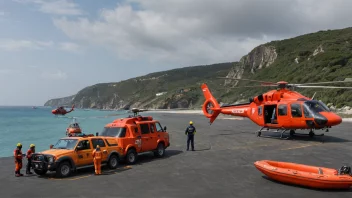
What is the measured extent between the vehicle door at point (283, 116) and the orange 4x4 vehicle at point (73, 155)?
13.5m

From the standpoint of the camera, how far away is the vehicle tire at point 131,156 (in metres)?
16.1

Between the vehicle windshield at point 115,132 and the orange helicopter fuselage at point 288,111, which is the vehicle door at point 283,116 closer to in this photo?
the orange helicopter fuselage at point 288,111

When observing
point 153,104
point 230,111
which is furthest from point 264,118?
point 153,104

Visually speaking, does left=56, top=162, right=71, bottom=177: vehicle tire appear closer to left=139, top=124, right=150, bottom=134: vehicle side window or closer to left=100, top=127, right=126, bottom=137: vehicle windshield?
left=100, top=127, right=126, bottom=137: vehicle windshield

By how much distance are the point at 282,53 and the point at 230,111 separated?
89122 millimetres

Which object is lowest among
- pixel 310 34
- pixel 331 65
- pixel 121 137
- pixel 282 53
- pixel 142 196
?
pixel 142 196

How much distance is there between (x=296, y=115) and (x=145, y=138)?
11.8m

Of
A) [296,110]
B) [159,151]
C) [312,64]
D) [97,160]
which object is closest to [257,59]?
[312,64]

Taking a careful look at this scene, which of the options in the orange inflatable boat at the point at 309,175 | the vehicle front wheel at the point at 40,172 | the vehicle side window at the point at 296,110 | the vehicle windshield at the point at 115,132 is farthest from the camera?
the vehicle side window at the point at 296,110

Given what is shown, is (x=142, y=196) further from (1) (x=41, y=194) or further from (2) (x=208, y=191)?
(1) (x=41, y=194)

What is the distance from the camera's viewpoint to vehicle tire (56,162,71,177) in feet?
43.0

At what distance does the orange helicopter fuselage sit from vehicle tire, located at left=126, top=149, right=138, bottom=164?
497 inches

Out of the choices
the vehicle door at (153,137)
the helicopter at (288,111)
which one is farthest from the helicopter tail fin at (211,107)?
the vehicle door at (153,137)

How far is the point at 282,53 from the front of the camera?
110 meters
